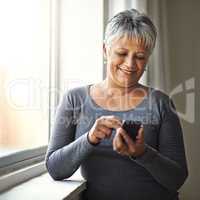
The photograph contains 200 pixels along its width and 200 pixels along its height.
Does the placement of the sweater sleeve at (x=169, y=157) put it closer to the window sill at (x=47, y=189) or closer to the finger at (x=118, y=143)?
the finger at (x=118, y=143)

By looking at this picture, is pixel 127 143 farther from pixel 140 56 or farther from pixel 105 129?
pixel 140 56

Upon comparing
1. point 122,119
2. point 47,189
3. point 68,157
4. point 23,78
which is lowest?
point 47,189

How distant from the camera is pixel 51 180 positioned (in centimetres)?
114

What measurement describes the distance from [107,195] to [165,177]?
0.65 feet

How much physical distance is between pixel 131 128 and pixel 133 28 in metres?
0.32

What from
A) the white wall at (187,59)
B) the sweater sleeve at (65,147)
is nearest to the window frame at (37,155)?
the sweater sleeve at (65,147)

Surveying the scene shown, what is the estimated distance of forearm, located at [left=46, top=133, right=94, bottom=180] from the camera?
95cm

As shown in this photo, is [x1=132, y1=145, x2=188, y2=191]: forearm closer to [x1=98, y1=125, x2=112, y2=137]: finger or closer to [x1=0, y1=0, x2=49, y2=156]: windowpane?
[x1=98, y1=125, x2=112, y2=137]: finger

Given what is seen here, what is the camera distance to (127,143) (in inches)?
35.7

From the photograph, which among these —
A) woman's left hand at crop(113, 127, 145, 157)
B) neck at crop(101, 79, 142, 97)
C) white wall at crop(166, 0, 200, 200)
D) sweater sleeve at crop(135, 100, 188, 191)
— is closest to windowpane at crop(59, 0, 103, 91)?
neck at crop(101, 79, 142, 97)

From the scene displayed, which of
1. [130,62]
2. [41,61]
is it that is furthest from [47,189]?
[41,61]

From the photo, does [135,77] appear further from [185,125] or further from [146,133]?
[185,125]

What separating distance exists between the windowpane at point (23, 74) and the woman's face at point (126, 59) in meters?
0.42

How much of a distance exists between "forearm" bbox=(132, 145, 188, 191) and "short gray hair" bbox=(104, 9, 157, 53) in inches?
13.3
